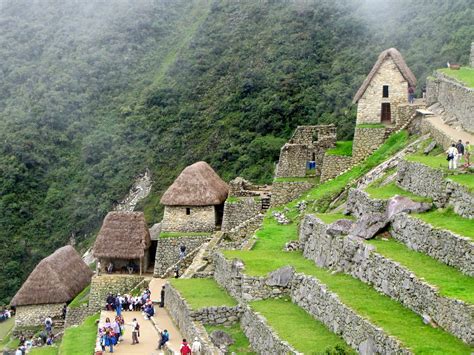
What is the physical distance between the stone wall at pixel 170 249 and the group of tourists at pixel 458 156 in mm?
14561

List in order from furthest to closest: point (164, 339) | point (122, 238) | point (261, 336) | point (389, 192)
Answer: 1. point (122, 238)
2. point (164, 339)
3. point (389, 192)
4. point (261, 336)

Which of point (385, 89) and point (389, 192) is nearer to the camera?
point (389, 192)

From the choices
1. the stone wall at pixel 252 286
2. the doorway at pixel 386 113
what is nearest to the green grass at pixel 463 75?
the doorway at pixel 386 113

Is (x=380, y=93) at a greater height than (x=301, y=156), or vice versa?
(x=380, y=93)

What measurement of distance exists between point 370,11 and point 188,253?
29031 mm

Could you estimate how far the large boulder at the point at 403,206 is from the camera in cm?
1891

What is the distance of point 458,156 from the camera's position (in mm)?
20469

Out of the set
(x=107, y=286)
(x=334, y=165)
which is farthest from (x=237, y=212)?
(x=107, y=286)

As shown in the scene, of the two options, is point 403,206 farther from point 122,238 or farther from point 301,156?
point 122,238

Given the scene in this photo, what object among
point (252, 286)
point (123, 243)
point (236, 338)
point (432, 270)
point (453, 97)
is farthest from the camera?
point (123, 243)

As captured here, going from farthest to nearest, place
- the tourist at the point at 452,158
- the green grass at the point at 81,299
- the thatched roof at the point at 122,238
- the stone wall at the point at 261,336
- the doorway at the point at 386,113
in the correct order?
the thatched roof at the point at 122,238
the green grass at the point at 81,299
the doorway at the point at 386,113
the tourist at the point at 452,158
the stone wall at the point at 261,336

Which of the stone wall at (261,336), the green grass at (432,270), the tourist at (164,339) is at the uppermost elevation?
the green grass at (432,270)

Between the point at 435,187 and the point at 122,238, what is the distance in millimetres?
17702

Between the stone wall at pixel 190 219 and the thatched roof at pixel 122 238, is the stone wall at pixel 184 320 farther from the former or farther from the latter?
the stone wall at pixel 190 219
